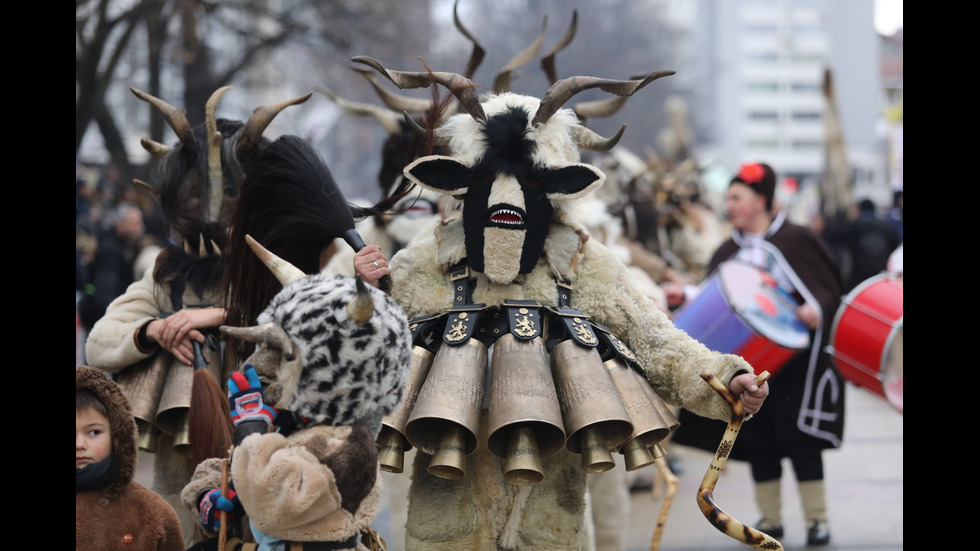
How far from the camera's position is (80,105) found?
989cm

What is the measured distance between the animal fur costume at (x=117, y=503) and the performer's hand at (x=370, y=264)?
2.55ft

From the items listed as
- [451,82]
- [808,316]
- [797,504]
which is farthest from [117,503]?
[797,504]

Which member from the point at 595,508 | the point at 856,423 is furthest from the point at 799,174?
the point at 595,508

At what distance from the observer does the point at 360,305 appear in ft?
8.89

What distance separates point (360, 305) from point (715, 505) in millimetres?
1336

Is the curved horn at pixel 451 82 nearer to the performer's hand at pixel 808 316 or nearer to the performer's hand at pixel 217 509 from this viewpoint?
the performer's hand at pixel 217 509

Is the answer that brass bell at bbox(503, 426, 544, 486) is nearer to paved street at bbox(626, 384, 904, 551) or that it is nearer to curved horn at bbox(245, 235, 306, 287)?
curved horn at bbox(245, 235, 306, 287)

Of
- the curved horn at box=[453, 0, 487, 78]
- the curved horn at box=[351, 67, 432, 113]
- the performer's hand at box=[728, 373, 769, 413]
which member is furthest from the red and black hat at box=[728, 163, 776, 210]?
the performer's hand at box=[728, 373, 769, 413]

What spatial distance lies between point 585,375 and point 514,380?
0.22m

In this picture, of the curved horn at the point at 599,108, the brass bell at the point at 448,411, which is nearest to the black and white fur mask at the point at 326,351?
the brass bell at the point at 448,411

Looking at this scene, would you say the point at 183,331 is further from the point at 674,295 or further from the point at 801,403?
the point at 674,295

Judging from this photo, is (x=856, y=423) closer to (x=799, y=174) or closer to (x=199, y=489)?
(x=199, y=489)

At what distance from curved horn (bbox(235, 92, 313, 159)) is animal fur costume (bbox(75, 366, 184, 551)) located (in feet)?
3.67

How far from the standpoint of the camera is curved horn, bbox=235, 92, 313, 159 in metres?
3.97
